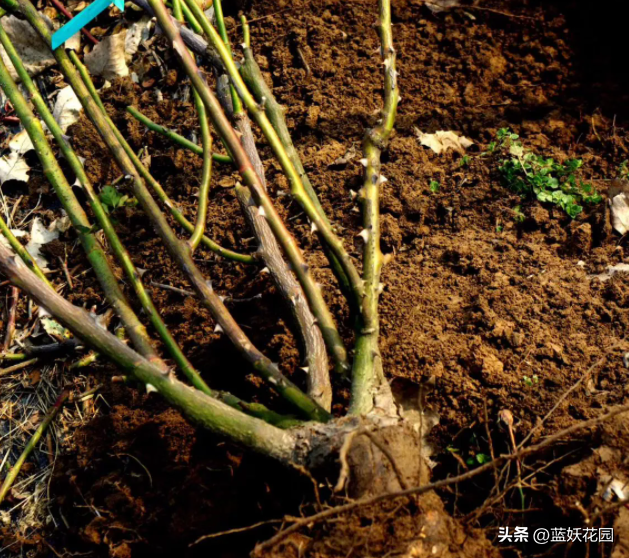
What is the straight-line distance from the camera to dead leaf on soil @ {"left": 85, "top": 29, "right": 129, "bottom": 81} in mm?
2943

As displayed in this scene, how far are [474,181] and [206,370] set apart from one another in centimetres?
120

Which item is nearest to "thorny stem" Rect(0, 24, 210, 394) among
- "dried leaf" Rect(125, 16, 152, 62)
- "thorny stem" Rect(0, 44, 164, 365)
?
"thorny stem" Rect(0, 44, 164, 365)

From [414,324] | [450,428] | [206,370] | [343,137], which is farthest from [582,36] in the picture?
[206,370]

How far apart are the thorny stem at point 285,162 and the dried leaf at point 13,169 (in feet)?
4.66

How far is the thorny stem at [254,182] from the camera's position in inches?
62.2

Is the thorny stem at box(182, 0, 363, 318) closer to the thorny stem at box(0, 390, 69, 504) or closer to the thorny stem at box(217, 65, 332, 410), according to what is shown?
the thorny stem at box(217, 65, 332, 410)

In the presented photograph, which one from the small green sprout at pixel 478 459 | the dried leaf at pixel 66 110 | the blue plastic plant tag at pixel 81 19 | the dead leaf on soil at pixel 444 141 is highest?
the blue plastic plant tag at pixel 81 19

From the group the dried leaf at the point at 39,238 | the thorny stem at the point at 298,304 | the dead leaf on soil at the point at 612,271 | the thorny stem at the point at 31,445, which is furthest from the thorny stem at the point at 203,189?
the dead leaf on soil at the point at 612,271

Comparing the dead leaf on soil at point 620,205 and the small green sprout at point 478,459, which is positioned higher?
the dead leaf on soil at point 620,205

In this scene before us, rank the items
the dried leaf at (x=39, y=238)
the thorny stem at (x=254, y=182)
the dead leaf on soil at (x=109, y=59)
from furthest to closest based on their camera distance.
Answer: the dead leaf on soil at (x=109, y=59) < the dried leaf at (x=39, y=238) < the thorny stem at (x=254, y=182)

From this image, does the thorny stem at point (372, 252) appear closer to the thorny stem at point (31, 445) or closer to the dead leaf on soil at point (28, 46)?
the thorny stem at point (31, 445)

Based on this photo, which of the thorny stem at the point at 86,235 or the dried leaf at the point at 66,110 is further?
the dried leaf at the point at 66,110

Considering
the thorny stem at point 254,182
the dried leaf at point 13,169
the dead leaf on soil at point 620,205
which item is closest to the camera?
the thorny stem at point 254,182

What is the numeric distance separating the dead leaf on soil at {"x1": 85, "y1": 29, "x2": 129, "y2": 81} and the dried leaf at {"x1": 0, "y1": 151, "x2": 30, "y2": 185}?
0.55 metres
